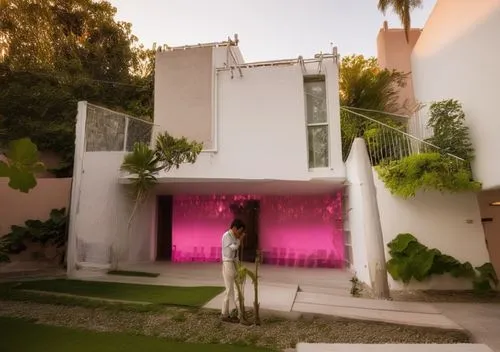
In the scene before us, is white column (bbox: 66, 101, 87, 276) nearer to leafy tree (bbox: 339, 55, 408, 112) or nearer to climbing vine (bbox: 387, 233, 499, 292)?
climbing vine (bbox: 387, 233, 499, 292)

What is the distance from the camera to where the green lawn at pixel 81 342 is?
11.9 ft

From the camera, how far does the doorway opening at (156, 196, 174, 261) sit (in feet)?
37.6

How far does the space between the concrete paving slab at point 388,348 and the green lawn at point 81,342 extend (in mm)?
564

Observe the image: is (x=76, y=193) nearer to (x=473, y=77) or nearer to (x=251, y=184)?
(x=251, y=184)

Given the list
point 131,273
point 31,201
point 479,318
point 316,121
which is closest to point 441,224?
point 479,318

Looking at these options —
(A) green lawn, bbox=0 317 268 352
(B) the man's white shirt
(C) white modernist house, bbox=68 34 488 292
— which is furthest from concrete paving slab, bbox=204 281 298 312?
(C) white modernist house, bbox=68 34 488 292

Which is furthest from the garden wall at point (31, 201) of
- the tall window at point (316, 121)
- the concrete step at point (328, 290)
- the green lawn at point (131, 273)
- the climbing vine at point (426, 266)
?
the climbing vine at point (426, 266)

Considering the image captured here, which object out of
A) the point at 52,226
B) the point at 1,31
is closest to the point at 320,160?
the point at 52,226

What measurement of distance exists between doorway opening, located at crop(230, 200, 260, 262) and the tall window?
127 inches

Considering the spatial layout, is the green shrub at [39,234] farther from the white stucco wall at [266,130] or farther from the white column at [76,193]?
the white stucco wall at [266,130]

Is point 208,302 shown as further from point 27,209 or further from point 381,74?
point 381,74

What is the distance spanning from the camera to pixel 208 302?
529cm

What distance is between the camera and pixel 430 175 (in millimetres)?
6496

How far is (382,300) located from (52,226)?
765 cm
